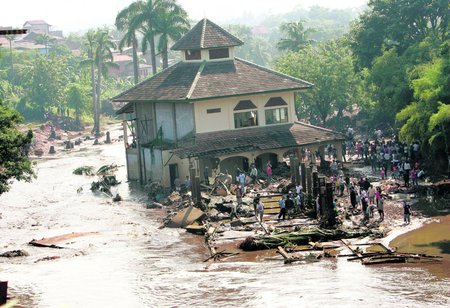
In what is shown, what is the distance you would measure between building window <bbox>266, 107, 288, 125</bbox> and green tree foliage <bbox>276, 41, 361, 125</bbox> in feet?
72.4

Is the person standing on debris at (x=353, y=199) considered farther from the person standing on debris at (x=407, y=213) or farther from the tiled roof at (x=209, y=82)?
the tiled roof at (x=209, y=82)

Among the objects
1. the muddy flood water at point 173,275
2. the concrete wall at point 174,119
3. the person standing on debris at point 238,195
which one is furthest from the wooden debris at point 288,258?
the concrete wall at point 174,119

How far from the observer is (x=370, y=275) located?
35.8 m

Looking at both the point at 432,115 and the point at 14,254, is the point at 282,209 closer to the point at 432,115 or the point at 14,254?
the point at 432,115

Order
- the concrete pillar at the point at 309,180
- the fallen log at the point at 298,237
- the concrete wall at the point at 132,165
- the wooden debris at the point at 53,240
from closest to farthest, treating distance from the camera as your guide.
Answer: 1. the fallen log at the point at 298,237
2. the wooden debris at the point at 53,240
3. the concrete pillar at the point at 309,180
4. the concrete wall at the point at 132,165

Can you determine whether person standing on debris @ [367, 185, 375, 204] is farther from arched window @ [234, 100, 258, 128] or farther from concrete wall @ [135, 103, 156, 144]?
concrete wall @ [135, 103, 156, 144]

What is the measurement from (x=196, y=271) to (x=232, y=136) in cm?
2323

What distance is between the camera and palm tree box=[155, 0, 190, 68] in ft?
343

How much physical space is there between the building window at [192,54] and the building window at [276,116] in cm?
608

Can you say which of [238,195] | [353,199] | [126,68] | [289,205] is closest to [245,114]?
[238,195]

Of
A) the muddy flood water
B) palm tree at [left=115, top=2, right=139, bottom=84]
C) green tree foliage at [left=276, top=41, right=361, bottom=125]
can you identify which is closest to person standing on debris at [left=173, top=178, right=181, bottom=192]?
the muddy flood water

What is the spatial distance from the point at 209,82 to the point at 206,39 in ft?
14.3

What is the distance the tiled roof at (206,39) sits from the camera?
65.5 m

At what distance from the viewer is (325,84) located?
282ft
